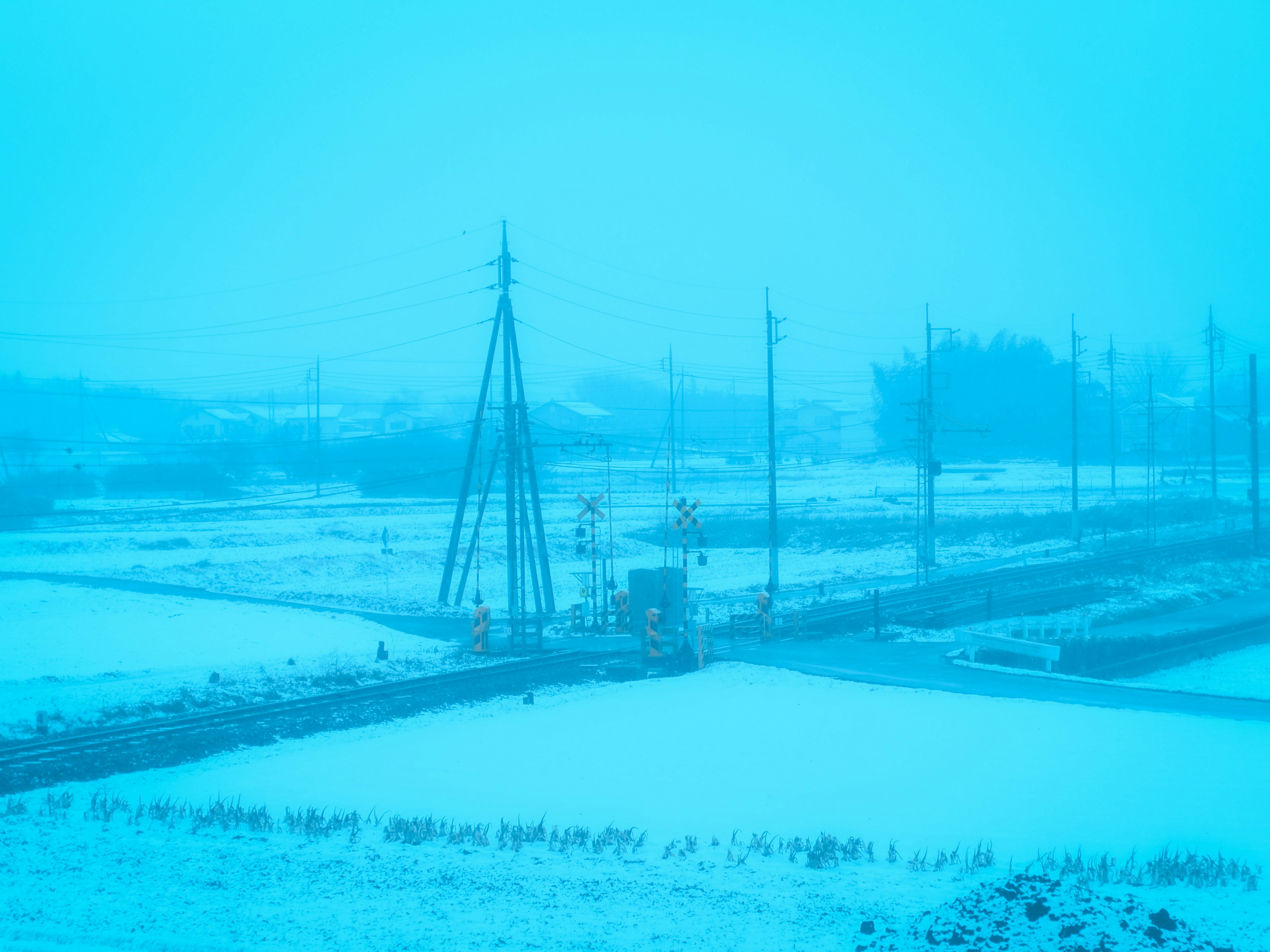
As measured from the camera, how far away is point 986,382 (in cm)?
8194

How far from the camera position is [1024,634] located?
20641 mm

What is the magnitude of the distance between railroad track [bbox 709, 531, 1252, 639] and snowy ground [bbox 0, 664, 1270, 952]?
6983mm

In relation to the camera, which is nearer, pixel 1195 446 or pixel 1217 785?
pixel 1217 785

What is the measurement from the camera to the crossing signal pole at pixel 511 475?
22031 millimetres

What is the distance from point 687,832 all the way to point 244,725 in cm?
828

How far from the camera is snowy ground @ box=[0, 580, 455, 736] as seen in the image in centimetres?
1596

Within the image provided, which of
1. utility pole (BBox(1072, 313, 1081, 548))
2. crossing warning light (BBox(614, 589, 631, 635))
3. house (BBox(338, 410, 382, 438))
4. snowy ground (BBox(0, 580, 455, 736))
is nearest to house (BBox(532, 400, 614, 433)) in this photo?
house (BBox(338, 410, 382, 438))

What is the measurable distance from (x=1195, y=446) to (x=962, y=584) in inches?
2252

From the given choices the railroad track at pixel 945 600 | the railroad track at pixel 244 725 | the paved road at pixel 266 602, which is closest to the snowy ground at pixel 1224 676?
the railroad track at pixel 945 600

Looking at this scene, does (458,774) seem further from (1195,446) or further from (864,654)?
(1195,446)

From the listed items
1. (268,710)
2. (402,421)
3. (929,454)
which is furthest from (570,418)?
(268,710)

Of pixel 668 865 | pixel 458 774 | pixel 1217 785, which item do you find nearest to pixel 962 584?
pixel 1217 785

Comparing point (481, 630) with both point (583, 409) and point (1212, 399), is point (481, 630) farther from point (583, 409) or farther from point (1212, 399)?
point (583, 409)

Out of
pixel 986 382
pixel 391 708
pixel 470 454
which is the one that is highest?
pixel 986 382
